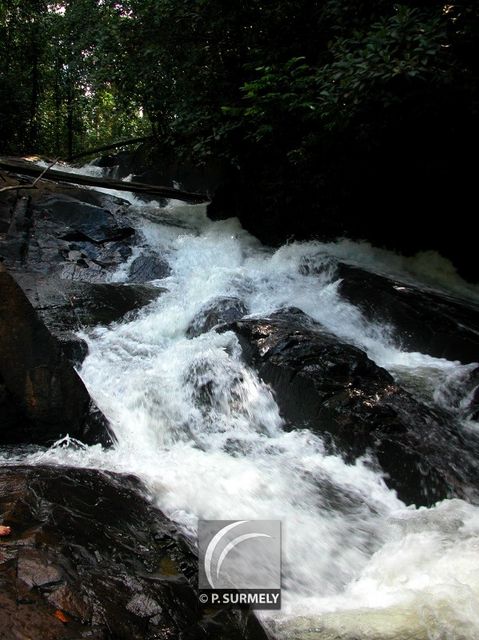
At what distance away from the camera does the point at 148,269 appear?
885 centimetres

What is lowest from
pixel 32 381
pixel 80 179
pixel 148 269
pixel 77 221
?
pixel 32 381

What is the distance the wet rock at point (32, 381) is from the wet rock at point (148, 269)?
4.57 metres

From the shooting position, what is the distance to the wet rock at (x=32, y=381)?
383cm

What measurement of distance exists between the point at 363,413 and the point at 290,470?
86cm

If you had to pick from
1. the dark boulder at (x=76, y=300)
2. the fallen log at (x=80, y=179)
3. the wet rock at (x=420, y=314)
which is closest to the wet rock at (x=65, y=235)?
the fallen log at (x=80, y=179)

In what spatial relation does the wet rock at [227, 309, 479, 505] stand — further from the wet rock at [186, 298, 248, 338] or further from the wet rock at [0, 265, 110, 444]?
the wet rock at [0, 265, 110, 444]

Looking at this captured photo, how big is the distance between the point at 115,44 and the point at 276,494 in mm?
9345

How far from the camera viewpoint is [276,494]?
369cm

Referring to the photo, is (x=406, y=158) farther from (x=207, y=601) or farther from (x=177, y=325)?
(x=207, y=601)

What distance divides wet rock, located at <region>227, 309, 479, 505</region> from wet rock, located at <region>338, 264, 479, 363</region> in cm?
145

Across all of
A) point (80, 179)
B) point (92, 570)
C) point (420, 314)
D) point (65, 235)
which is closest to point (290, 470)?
point (92, 570)

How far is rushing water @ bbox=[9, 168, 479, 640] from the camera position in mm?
2713

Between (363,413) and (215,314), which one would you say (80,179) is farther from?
(363,413)
